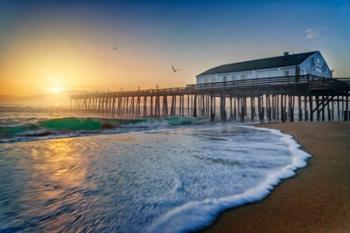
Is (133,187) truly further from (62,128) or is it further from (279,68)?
(279,68)

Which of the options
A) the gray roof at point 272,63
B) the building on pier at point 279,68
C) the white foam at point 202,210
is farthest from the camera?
the gray roof at point 272,63

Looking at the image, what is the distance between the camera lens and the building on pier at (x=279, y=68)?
25972mm

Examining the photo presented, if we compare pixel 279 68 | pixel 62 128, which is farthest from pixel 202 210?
pixel 279 68

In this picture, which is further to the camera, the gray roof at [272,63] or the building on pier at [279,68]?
the gray roof at [272,63]

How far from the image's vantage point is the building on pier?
2597 centimetres

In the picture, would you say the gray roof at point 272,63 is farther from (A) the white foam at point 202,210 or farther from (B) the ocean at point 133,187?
(A) the white foam at point 202,210

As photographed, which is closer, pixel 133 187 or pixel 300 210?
pixel 300 210

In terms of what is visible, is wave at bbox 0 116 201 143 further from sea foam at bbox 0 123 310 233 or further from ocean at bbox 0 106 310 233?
sea foam at bbox 0 123 310 233

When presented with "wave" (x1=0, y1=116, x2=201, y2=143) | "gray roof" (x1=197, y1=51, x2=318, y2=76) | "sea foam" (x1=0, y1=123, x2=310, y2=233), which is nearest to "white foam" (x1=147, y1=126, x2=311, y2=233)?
"sea foam" (x1=0, y1=123, x2=310, y2=233)

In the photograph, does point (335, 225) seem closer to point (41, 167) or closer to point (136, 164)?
point (136, 164)

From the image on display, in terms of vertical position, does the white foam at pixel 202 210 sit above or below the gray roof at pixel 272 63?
below

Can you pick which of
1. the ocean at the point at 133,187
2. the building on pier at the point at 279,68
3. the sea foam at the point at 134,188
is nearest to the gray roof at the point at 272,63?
the building on pier at the point at 279,68

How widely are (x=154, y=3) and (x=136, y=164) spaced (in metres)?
9.48

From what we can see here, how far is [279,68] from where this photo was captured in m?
26.6
